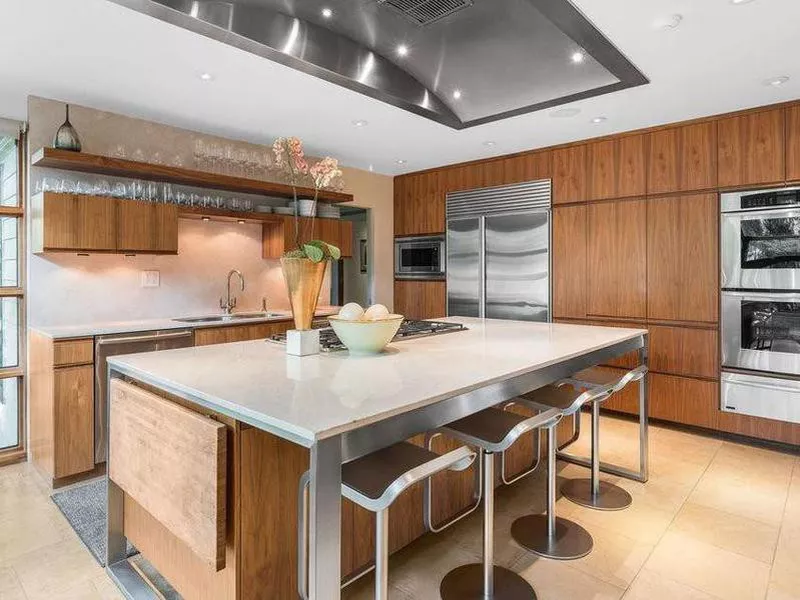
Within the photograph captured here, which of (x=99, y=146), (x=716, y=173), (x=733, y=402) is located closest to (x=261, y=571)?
(x=99, y=146)

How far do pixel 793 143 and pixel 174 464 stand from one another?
4220 millimetres

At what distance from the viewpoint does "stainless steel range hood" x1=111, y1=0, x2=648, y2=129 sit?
1704mm

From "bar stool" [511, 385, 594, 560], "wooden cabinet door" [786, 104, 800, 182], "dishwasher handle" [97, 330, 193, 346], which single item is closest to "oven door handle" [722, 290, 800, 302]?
"wooden cabinet door" [786, 104, 800, 182]

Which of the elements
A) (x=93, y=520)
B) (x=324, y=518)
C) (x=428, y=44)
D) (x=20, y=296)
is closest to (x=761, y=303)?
(x=428, y=44)

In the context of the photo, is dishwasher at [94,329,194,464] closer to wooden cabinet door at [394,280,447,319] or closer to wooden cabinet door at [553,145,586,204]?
wooden cabinet door at [394,280,447,319]

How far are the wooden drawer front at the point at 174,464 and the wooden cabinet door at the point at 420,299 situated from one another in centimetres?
397

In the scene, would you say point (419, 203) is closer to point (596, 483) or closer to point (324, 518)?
point (596, 483)

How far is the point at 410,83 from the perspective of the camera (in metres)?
2.25

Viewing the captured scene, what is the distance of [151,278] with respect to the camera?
394cm

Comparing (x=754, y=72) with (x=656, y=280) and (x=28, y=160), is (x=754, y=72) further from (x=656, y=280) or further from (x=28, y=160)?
(x=28, y=160)

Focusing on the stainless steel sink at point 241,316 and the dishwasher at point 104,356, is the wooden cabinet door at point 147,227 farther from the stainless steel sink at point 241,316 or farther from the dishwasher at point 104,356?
the dishwasher at point 104,356

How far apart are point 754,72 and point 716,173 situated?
3.03 feet

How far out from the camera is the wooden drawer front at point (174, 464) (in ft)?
4.64

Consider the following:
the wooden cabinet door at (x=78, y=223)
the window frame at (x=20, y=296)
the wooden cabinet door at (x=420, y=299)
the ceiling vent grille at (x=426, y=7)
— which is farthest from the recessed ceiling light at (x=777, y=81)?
the window frame at (x=20, y=296)
